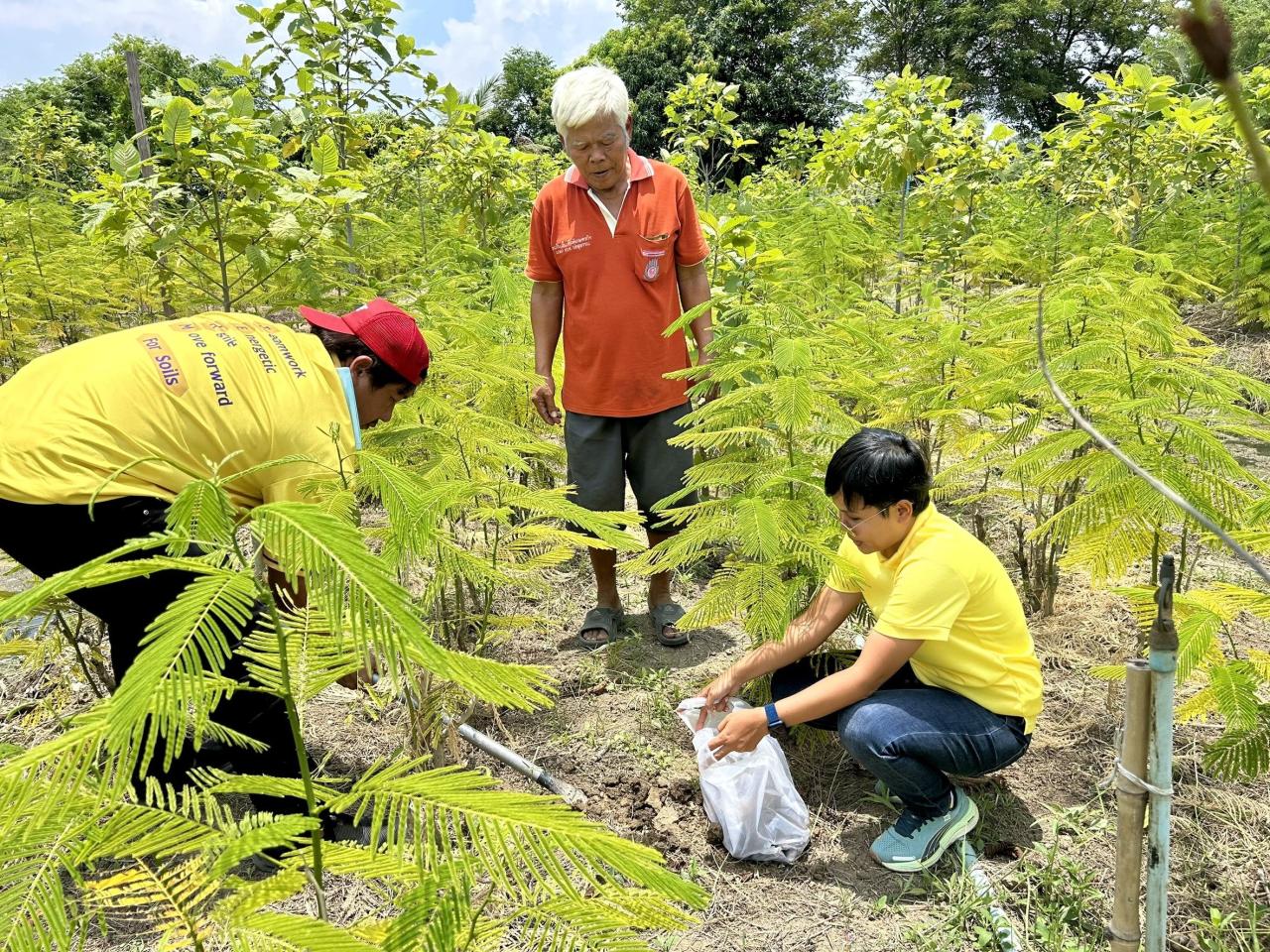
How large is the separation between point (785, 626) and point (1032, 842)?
3.00ft

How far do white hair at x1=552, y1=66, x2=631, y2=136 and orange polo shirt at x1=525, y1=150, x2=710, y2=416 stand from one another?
213mm

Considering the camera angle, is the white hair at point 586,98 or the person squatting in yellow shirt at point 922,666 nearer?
the person squatting in yellow shirt at point 922,666

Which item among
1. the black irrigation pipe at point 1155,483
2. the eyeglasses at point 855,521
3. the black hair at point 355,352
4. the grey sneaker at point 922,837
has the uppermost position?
the black hair at point 355,352

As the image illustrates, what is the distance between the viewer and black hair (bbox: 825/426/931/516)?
7.29ft

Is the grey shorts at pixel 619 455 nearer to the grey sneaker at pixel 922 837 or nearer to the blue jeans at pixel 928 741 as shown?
the blue jeans at pixel 928 741

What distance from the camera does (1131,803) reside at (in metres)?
1.45

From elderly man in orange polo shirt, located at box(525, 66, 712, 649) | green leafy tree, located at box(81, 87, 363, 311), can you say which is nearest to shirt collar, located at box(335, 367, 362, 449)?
elderly man in orange polo shirt, located at box(525, 66, 712, 649)

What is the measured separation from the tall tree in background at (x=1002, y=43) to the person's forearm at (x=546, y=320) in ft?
96.4

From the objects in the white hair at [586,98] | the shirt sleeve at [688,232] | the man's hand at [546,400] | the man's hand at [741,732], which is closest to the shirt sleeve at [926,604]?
the man's hand at [741,732]

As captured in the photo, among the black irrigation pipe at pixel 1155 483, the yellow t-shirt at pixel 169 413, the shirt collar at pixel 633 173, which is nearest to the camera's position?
the black irrigation pipe at pixel 1155 483

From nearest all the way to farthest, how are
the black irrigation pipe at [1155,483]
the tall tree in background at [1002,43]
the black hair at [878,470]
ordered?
the black irrigation pipe at [1155,483] → the black hair at [878,470] → the tall tree in background at [1002,43]

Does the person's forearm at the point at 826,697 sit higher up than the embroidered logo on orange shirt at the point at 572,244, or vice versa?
the embroidered logo on orange shirt at the point at 572,244

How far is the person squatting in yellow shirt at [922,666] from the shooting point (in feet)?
7.39

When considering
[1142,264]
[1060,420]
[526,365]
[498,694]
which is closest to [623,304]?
[526,365]
